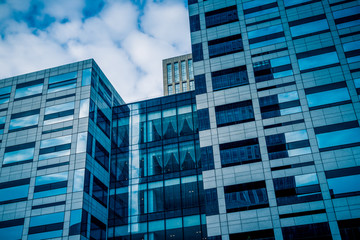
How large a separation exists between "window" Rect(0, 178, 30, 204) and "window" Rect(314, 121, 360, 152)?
38.7 meters

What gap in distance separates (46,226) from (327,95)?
128ft

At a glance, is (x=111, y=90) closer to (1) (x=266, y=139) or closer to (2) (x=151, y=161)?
(2) (x=151, y=161)

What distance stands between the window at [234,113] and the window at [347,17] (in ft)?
55.1

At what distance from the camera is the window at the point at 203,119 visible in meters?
49.9

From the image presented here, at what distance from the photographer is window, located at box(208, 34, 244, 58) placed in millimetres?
54547

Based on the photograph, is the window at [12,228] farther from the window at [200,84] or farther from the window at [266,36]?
the window at [266,36]

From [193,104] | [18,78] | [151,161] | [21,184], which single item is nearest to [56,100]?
[18,78]

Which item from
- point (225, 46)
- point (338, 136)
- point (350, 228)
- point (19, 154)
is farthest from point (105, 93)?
point (350, 228)

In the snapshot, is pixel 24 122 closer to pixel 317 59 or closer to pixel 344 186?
pixel 317 59

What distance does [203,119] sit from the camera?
50.4m

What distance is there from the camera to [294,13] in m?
54.2

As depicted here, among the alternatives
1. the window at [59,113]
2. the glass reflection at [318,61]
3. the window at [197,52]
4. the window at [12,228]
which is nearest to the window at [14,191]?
the window at [12,228]

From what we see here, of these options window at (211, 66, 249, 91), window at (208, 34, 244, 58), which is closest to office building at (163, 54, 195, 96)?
window at (208, 34, 244, 58)

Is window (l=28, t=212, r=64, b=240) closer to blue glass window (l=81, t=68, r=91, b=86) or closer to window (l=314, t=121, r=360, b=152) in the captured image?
blue glass window (l=81, t=68, r=91, b=86)
